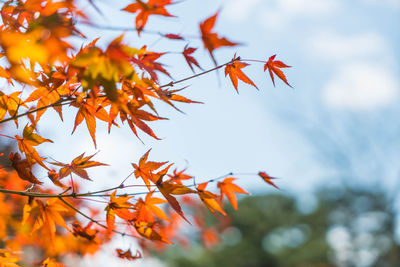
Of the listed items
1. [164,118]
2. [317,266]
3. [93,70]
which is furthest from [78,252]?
[317,266]

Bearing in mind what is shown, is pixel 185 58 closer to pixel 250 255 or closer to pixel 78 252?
pixel 78 252

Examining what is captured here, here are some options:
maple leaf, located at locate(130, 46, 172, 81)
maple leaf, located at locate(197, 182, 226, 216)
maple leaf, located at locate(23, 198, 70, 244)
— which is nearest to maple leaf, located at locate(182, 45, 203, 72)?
maple leaf, located at locate(130, 46, 172, 81)

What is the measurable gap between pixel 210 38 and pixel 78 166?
0.44 meters

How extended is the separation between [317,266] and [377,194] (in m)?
3.04

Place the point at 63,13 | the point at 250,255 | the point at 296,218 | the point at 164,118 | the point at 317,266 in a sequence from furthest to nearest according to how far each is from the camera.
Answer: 1. the point at 296,218
2. the point at 250,255
3. the point at 317,266
4. the point at 164,118
5. the point at 63,13

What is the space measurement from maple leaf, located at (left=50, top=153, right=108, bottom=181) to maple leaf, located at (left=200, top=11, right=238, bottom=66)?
1.26 ft

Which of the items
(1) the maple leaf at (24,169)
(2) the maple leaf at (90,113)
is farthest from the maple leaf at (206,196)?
(1) the maple leaf at (24,169)

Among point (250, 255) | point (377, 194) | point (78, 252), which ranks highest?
point (377, 194)

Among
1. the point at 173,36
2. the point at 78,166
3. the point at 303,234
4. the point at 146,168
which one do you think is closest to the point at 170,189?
the point at 146,168

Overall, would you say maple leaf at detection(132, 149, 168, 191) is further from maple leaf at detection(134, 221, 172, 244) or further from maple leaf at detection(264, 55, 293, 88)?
maple leaf at detection(264, 55, 293, 88)

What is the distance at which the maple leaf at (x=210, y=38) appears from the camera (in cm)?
59

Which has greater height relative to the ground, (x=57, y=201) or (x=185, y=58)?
(x=185, y=58)

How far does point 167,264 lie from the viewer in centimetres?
1159

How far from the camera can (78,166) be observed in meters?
0.82
